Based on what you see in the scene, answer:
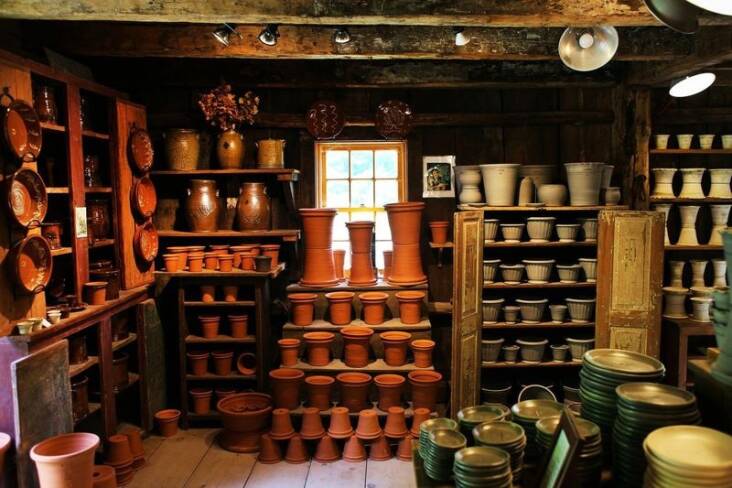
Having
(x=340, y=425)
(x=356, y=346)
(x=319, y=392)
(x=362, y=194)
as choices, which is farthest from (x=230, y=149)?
(x=340, y=425)

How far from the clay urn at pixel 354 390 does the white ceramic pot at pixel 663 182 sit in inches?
102

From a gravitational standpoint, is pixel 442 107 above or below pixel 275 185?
above

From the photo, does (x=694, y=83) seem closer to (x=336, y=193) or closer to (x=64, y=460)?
(x=336, y=193)

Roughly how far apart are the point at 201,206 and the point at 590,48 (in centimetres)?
286

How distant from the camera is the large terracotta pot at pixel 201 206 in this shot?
4.58 meters

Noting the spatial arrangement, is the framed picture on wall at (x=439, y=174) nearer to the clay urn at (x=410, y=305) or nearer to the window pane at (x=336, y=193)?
the window pane at (x=336, y=193)

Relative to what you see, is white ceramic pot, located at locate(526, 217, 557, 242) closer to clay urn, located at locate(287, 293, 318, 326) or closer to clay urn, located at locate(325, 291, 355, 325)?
clay urn, located at locate(325, 291, 355, 325)

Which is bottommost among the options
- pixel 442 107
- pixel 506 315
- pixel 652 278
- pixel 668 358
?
pixel 668 358

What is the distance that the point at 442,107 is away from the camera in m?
4.87

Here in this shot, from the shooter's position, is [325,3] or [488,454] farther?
[325,3]

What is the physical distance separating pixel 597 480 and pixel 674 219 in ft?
12.3

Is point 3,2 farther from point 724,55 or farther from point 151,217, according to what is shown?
point 724,55

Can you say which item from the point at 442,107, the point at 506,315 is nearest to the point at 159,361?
the point at 506,315

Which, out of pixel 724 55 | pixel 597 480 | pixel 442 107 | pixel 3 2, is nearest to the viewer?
pixel 597 480
